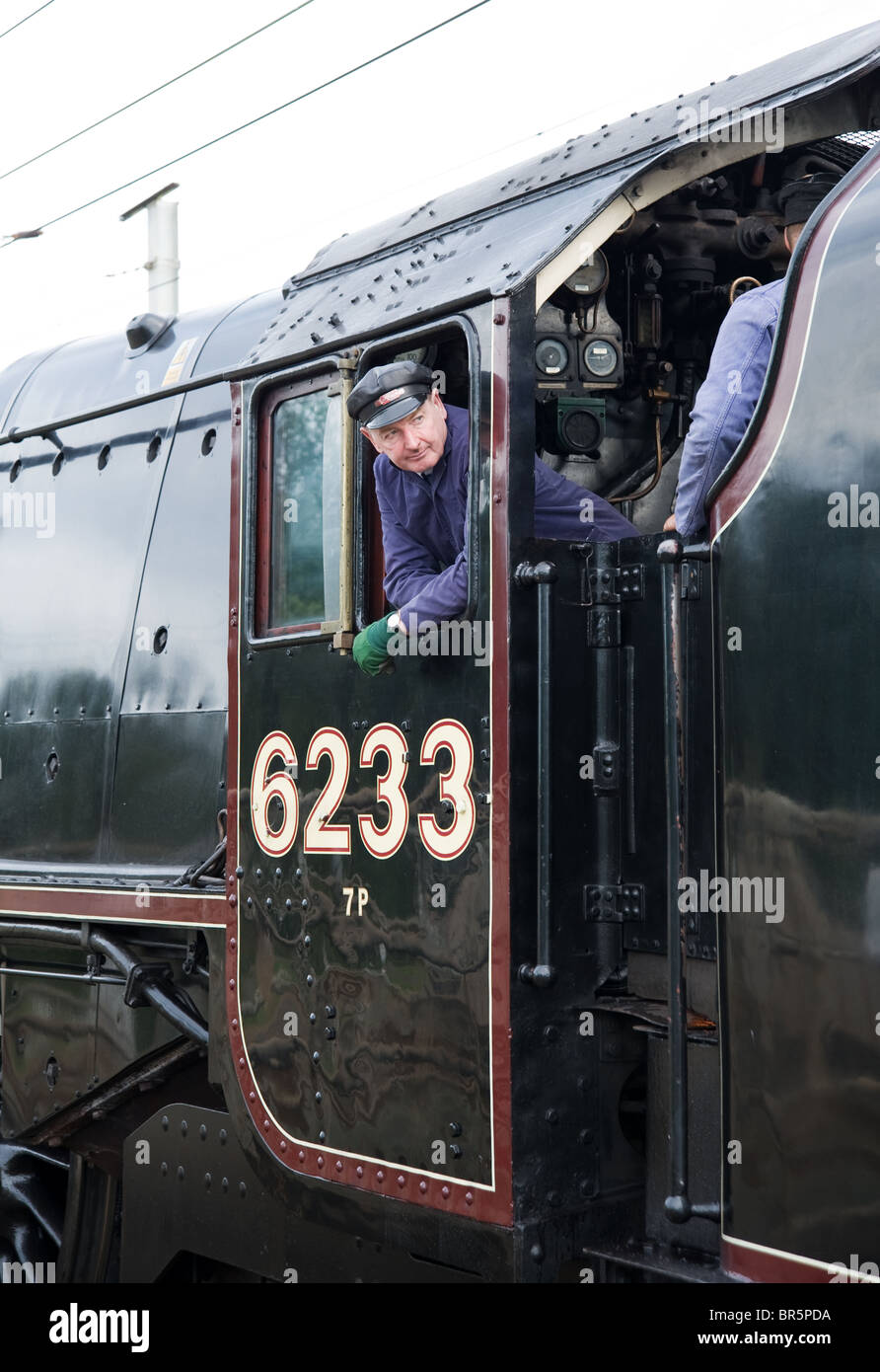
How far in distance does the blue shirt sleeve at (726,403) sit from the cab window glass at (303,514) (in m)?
0.94

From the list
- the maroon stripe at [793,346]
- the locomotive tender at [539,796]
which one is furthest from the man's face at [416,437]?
the maroon stripe at [793,346]

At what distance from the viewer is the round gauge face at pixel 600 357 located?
12.8ft

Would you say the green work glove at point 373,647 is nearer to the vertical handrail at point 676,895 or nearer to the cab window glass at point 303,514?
the cab window glass at point 303,514

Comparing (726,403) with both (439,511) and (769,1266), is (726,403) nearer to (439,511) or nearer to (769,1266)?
(439,511)

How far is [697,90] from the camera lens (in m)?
3.51

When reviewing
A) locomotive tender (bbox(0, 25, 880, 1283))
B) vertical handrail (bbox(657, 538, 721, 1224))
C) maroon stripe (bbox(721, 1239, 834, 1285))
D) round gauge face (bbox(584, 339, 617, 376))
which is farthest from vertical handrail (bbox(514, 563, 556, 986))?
round gauge face (bbox(584, 339, 617, 376))

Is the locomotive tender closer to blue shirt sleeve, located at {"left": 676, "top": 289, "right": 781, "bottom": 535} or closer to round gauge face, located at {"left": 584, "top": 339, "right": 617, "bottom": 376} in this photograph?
round gauge face, located at {"left": 584, "top": 339, "right": 617, "bottom": 376}

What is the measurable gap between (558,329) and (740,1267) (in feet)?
7.46

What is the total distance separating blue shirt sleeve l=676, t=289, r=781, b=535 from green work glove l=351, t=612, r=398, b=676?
74 centimetres

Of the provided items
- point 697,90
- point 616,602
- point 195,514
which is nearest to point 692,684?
point 616,602

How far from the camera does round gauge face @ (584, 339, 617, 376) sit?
3896 mm

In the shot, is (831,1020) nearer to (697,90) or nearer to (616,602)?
(616,602)

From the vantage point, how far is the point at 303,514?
3816 millimetres

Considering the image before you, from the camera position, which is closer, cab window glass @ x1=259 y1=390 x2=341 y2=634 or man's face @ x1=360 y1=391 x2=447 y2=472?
man's face @ x1=360 y1=391 x2=447 y2=472
